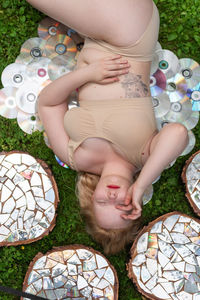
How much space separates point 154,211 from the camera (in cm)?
267

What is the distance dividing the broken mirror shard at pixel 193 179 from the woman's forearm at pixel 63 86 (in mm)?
1094

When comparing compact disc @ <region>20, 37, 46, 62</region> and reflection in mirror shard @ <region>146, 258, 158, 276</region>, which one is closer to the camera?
reflection in mirror shard @ <region>146, 258, 158, 276</region>

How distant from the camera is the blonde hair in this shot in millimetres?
2127

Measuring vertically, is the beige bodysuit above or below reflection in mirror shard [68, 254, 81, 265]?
above

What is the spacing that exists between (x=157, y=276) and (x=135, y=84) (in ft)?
4.82

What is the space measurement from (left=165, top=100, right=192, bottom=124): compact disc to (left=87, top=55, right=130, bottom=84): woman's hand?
731 millimetres

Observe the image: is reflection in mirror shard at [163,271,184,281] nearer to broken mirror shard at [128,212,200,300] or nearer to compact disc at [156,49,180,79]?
broken mirror shard at [128,212,200,300]

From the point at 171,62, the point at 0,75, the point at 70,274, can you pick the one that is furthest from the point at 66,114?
the point at 70,274

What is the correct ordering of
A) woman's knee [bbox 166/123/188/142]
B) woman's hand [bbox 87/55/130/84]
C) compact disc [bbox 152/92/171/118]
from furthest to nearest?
1. compact disc [bbox 152/92/171/118]
2. woman's hand [bbox 87/55/130/84]
3. woman's knee [bbox 166/123/188/142]

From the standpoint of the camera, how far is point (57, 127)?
2346 mm

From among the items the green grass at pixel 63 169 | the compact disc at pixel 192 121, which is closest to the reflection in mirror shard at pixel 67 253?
the green grass at pixel 63 169

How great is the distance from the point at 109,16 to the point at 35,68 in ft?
2.82

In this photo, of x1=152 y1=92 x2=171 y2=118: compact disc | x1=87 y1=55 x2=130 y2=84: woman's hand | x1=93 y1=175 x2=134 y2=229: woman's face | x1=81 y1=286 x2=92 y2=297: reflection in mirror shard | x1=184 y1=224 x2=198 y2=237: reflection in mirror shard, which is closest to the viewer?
x1=93 y1=175 x2=134 y2=229: woman's face

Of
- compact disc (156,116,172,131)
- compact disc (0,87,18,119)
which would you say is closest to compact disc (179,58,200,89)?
compact disc (156,116,172,131)
